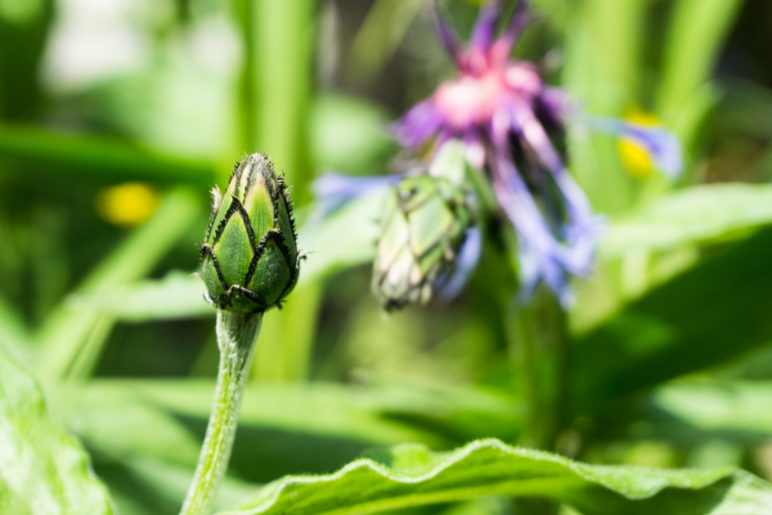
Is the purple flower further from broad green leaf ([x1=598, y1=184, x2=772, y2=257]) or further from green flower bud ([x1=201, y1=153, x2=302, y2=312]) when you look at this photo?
green flower bud ([x1=201, y1=153, x2=302, y2=312])

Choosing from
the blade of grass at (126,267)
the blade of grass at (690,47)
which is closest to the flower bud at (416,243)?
the blade of grass at (126,267)

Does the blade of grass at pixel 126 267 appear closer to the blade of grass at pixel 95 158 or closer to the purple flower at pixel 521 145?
the blade of grass at pixel 95 158

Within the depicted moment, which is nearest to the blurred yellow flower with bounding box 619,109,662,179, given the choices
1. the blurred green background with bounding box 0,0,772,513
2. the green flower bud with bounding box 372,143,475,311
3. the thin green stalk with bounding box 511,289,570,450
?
the blurred green background with bounding box 0,0,772,513

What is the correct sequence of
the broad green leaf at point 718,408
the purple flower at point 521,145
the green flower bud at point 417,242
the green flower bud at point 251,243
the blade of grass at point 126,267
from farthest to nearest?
the blade of grass at point 126,267, the broad green leaf at point 718,408, the purple flower at point 521,145, the green flower bud at point 417,242, the green flower bud at point 251,243

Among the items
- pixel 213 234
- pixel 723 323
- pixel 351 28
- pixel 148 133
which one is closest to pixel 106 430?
pixel 213 234

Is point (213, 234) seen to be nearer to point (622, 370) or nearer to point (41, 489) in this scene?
point (41, 489)

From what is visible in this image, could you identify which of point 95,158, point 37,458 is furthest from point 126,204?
point 37,458
